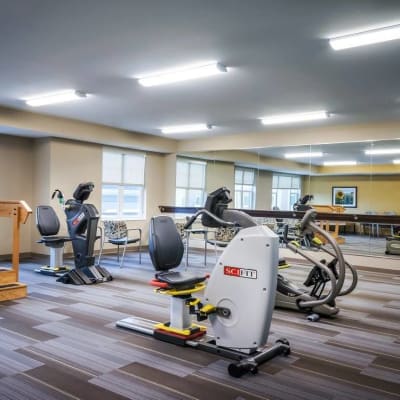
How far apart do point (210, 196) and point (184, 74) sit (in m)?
1.90

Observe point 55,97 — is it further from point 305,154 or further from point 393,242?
point 393,242

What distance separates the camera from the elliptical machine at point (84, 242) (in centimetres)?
604

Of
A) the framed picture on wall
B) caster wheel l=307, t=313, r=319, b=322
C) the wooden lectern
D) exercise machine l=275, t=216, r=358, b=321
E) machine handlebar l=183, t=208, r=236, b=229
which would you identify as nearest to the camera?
machine handlebar l=183, t=208, r=236, b=229

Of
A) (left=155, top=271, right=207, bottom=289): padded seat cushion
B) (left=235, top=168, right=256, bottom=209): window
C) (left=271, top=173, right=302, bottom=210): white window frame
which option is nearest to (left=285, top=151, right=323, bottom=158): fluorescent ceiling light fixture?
(left=271, top=173, right=302, bottom=210): white window frame

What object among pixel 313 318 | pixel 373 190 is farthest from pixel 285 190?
pixel 313 318

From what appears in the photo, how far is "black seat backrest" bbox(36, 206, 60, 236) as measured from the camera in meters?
6.82

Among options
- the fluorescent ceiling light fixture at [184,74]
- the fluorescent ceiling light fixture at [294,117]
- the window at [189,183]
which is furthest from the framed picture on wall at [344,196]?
the fluorescent ceiling light fixture at [184,74]

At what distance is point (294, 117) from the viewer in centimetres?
704

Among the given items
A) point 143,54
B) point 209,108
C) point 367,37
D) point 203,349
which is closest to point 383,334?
point 203,349

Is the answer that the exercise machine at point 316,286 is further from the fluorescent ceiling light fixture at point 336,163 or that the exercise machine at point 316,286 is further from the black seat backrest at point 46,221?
the black seat backrest at point 46,221

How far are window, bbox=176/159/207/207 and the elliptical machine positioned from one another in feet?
13.0

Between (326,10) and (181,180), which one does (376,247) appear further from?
(326,10)

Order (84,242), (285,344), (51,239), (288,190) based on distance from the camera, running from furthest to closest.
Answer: (288,190) < (51,239) < (84,242) < (285,344)

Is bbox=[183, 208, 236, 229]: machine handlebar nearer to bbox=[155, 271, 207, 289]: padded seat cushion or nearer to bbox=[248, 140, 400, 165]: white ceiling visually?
bbox=[155, 271, 207, 289]: padded seat cushion
